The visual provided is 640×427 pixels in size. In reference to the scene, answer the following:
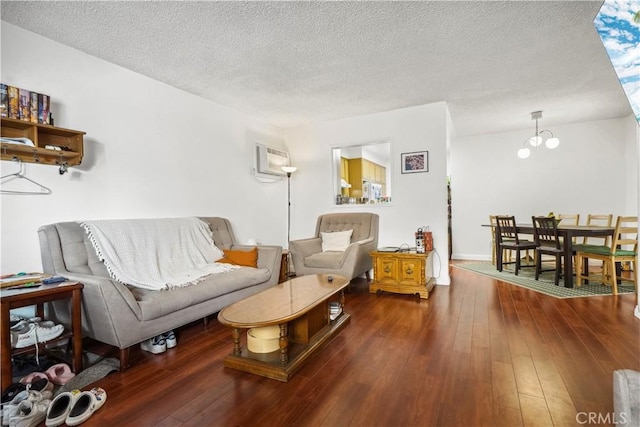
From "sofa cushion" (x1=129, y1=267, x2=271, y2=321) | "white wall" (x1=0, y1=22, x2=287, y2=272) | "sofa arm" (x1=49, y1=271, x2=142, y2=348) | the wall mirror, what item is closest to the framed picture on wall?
the wall mirror

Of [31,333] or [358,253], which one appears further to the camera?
[358,253]

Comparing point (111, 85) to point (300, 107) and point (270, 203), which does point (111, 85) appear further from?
point (270, 203)

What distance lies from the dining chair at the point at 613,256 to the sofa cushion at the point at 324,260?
307cm

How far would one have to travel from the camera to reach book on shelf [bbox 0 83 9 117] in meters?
1.96

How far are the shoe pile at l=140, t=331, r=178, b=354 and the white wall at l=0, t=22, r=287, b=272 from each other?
1075mm

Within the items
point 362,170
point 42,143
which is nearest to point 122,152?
point 42,143

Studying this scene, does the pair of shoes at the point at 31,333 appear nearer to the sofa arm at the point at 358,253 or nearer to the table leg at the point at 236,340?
the table leg at the point at 236,340

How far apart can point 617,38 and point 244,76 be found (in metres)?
2.96

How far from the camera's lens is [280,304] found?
77.7 inches

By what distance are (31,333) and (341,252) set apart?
2.90 m

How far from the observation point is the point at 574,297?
325 cm

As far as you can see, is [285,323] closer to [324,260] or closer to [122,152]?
[324,260]

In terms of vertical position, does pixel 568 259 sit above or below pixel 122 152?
below

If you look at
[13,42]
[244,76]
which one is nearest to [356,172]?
[244,76]
